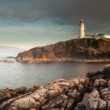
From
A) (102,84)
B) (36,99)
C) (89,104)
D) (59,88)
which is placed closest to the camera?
(89,104)

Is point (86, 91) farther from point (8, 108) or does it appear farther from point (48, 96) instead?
point (8, 108)

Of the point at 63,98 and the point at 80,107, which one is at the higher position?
the point at 63,98

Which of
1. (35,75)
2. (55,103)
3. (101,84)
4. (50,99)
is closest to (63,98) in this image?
(55,103)

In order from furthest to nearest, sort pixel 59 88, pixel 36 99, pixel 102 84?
pixel 102 84 → pixel 59 88 → pixel 36 99

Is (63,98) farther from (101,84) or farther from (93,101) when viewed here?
(101,84)

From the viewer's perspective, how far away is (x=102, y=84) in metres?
44.1

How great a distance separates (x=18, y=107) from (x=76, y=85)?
13086mm

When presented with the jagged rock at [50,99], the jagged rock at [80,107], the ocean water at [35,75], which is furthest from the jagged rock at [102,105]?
the ocean water at [35,75]

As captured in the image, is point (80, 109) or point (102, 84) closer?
point (80, 109)

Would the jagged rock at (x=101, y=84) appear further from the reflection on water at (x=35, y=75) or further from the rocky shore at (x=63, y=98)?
the reflection on water at (x=35, y=75)

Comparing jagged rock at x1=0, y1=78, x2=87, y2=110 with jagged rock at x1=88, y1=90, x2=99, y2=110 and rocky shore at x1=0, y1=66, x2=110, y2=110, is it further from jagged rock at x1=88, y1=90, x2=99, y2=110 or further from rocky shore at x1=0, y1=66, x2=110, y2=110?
jagged rock at x1=88, y1=90, x2=99, y2=110

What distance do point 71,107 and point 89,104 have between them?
2.81 meters

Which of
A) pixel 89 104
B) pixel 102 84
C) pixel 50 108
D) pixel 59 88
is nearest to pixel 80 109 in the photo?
pixel 89 104

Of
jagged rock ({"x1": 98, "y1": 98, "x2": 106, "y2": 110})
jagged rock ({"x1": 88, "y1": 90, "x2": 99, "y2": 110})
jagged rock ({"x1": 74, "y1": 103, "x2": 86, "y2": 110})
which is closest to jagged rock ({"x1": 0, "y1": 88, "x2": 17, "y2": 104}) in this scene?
jagged rock ({"x1": 74, "y1": 103, "x2": 86, "y2": 110})
